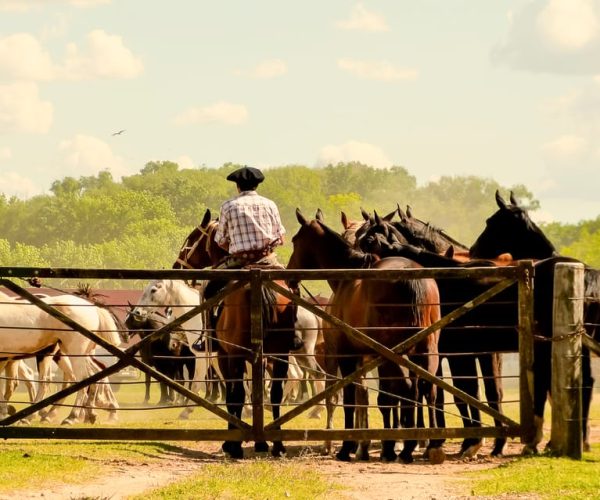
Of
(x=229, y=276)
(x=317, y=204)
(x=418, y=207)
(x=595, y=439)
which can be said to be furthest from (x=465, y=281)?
(x=418, y=207)

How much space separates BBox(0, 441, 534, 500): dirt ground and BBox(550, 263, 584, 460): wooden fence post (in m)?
1.03

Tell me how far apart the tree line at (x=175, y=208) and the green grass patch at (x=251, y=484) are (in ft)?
310

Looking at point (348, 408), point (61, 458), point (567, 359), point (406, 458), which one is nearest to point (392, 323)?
point (406, 458)

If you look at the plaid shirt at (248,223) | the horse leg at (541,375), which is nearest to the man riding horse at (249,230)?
the plaid shirt at (248,223)

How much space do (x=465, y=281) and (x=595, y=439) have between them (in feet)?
8.91

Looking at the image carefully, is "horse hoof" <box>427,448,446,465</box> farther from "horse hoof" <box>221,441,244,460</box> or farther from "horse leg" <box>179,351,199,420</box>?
"horse leg" <box>179,351,199,420</box>

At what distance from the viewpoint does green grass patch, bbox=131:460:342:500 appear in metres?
9.66

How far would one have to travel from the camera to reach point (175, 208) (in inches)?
5664

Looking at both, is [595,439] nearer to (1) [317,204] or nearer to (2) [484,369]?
(2) [484,369]

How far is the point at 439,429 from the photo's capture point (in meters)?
11.6

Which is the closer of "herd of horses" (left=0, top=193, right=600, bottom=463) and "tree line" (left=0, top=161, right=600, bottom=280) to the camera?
"herd of horses" (left=0, top=193, right=600, bottom=463)

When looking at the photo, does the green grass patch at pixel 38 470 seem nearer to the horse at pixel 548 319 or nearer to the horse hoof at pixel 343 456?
the horse hoof at pixel 343 456

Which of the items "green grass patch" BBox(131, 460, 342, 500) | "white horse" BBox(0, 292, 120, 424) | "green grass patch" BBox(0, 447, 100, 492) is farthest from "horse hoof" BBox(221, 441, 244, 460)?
"white horse" BBox(0, 292, 120, 424)

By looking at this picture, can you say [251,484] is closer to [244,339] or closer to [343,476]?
[343,476]
